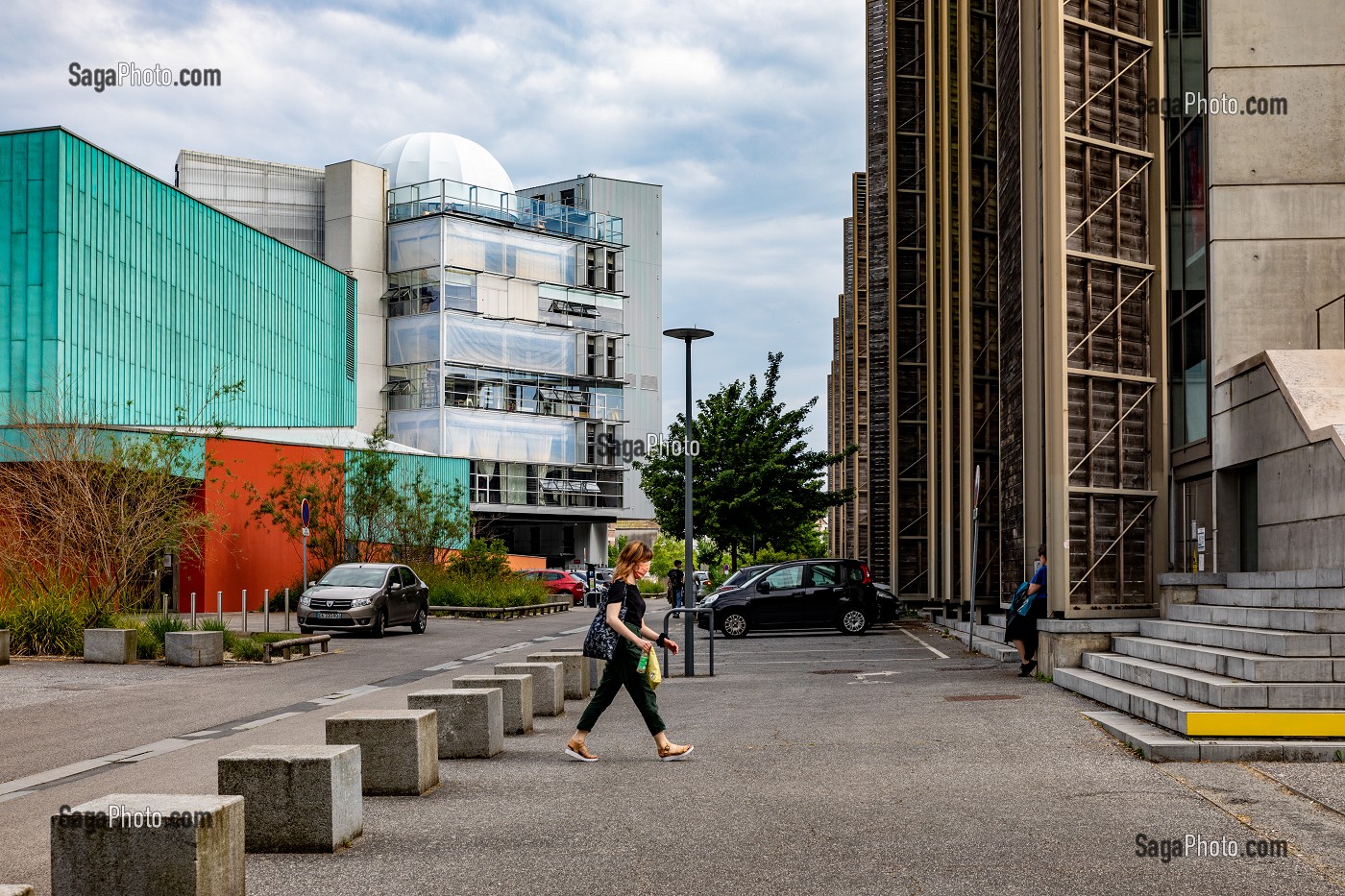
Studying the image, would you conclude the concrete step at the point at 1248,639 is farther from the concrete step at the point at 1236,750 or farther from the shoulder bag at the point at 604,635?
the shoulder bag at the point at 604,635

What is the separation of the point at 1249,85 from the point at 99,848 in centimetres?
1916

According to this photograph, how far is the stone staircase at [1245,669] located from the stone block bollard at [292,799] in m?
5.86

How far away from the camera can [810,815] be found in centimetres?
769

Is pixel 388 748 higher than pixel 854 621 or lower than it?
higher

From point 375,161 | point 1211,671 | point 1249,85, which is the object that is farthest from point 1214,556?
point 375,161

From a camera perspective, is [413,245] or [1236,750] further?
[413,245]

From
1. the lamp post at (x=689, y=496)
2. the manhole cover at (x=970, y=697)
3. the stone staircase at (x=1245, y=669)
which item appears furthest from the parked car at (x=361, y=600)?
the stone staircase at (x=1245, y=669)

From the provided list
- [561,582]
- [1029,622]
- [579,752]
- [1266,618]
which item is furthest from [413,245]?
[579,752]

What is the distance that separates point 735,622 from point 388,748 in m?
21.6

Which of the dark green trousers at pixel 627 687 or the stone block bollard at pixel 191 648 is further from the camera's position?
the stone block bollard at pixel 191 648

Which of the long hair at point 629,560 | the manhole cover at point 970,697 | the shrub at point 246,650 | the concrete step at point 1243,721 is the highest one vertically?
the long hair at point 629,560

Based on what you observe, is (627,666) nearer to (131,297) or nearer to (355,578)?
(355,578)

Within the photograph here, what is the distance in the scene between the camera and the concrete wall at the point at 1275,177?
769 inches

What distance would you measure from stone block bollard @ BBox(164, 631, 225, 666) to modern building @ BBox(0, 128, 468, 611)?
591 centimetres
